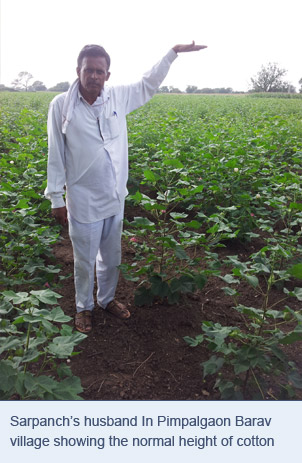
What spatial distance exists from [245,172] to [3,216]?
2219mm

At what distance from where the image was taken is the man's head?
2344mm

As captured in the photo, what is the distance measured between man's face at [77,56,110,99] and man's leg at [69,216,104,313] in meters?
0.76

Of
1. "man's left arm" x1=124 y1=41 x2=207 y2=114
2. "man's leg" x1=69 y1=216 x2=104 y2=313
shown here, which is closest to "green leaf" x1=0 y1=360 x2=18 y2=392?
"man's leg" x1=69 y1=216 x2=104 y2=313

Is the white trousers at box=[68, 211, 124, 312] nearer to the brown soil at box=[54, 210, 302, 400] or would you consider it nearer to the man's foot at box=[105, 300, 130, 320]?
the man's foot at box=[105, 300, 130, 320]

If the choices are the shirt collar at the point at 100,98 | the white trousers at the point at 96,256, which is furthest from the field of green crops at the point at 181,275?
the shirt collar at the point at 100,98

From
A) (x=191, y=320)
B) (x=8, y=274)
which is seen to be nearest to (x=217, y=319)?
(x=191, y=320)

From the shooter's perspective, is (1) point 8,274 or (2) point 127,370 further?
(1) point 8,274

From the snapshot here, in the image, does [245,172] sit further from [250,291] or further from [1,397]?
[1,397]

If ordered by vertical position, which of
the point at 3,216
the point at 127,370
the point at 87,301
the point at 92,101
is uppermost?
the point at 92,101

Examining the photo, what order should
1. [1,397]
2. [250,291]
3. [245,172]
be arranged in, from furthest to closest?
[245,172], [250,291], [1,397]

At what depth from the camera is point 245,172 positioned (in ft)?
13.6

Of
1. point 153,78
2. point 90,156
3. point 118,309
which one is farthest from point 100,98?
point 118,309

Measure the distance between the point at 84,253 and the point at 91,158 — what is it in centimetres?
58

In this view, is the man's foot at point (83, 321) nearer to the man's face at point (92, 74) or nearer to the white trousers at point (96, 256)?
the white trousers at point (96, 256)
